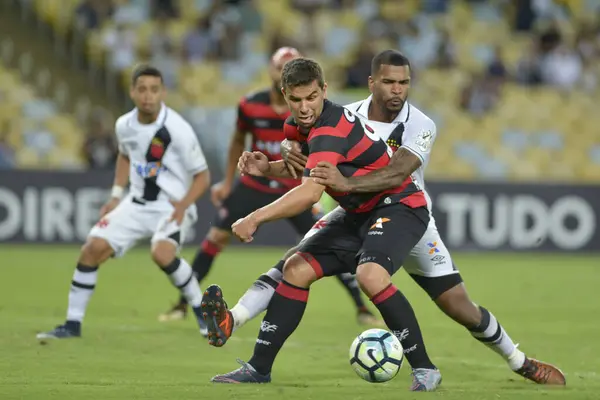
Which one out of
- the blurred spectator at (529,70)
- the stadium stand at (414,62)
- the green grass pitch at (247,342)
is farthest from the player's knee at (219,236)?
the blurred spectator at (529,70)

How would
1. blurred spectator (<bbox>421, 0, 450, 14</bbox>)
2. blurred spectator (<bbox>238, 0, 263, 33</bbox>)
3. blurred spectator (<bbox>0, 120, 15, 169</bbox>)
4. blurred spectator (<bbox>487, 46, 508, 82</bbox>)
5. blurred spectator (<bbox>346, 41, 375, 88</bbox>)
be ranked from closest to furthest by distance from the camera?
blurred spectator (<bbox>0, 120, 15, 169</bbox>)
blurred spectator (<bbox>346, 41, 375, 88</bbox>)
blurred spectator (<bbox>238, 0, 263, 33</bbox>)
blurred spectator (<bbox>487, 46, 508, 82</bbox>)
blurred spectator (<bbox>421, 0, 450, 14</bbox>)

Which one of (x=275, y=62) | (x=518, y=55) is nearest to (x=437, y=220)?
(x=518, y=55)

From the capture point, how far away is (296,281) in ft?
22.7

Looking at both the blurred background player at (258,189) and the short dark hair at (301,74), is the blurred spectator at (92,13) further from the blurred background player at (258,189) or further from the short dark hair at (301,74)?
the short dark hair at (301,74)

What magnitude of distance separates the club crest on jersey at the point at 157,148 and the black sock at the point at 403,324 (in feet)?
11.8

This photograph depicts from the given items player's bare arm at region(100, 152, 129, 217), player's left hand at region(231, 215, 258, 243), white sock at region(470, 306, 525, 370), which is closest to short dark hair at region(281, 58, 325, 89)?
player's left hand at region(231, 215, 258, 243)

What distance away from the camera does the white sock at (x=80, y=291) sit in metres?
9.41

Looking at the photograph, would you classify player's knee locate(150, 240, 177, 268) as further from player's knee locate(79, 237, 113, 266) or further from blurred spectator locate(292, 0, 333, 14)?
blurred spectator locate(292, 0, 333, 14)

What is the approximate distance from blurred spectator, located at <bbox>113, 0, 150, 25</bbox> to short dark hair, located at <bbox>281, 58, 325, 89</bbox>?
14.8 m

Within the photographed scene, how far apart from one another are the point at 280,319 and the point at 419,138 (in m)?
1.42

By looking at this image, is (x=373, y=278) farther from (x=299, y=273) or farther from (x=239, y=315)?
(x=239, y=315)

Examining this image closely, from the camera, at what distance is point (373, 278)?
22.1 ft

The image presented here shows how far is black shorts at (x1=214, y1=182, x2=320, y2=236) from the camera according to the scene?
10930 millimetres

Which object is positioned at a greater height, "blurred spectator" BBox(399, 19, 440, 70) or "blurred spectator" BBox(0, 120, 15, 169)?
"blurred spectator" BBox(399, 19, 440, 70)
